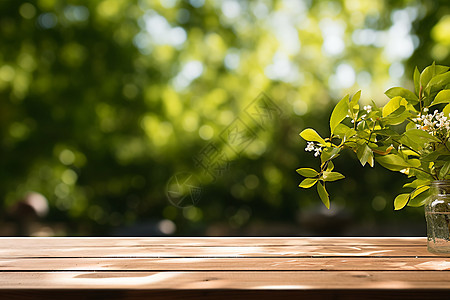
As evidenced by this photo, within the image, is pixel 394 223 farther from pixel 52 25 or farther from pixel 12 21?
pixel 12 21

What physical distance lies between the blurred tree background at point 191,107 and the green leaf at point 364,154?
282 cm

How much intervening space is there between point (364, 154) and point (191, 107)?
124 inches

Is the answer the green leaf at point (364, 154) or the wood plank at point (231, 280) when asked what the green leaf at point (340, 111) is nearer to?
the green leaf at point (364, 154)

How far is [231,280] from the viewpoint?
621mm

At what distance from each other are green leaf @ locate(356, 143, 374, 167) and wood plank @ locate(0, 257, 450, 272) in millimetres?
173

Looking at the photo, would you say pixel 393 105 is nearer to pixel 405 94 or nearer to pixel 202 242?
pixel 405 94

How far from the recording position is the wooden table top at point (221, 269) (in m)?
0.57

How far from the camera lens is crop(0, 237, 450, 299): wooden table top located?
57 cm

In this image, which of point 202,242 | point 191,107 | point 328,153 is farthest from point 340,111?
point 191,107

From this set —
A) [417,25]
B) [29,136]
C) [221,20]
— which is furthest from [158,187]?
[417,25]

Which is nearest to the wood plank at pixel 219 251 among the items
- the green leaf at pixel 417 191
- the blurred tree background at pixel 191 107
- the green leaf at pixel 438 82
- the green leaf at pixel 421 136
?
the green leaf at pixel 417 191

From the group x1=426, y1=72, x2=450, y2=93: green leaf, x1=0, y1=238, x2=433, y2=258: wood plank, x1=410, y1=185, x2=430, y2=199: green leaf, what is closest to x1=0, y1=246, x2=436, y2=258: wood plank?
x1=0, y1=238, x2=433, y2=258: wood plank

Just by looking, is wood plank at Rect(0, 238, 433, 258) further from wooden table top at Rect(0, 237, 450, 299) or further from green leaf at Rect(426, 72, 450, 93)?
green leaf at Rect(426, 72, 450, 93)
